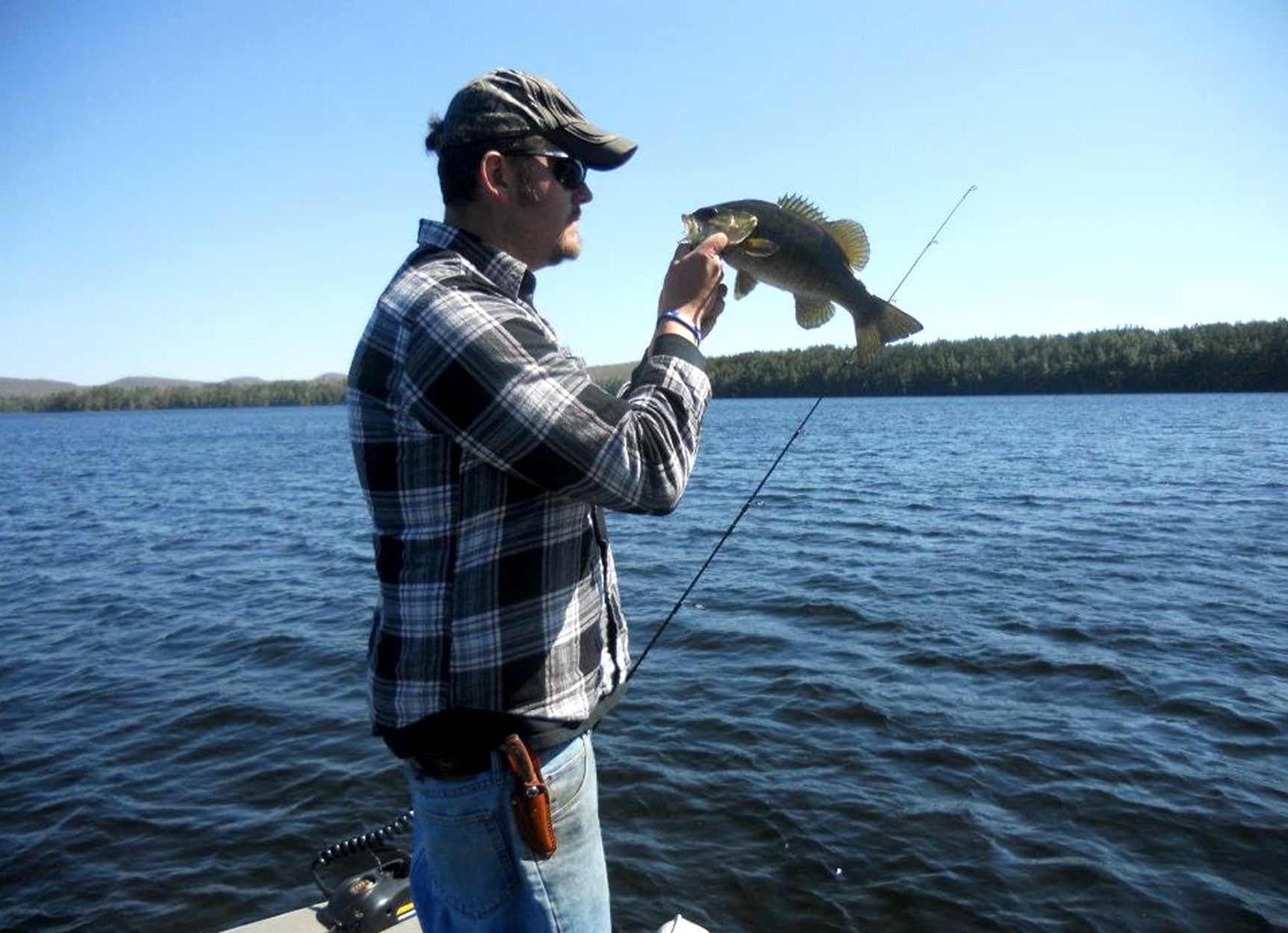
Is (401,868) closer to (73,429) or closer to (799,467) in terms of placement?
(799,467)

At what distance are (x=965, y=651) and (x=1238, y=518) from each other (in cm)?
1383

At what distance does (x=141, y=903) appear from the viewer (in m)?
7.02

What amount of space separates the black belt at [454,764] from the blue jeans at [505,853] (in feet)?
0.05

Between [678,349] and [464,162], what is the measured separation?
80 cm

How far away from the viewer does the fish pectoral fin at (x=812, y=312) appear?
421 cm

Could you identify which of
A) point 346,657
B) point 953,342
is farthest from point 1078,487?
point 953,342

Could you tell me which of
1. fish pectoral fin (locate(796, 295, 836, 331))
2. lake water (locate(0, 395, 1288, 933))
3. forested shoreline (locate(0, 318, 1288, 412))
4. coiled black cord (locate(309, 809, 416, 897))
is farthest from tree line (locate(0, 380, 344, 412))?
fish pectoral fin (locate(796, 295, 836, 331))

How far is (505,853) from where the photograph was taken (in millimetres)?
2445

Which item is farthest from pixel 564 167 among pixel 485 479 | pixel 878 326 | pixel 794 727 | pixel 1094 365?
pixel 1094 365

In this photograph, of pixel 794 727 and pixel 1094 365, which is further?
pixel 1094 365

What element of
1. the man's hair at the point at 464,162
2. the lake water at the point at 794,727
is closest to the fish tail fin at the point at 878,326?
the man's hair at the point at 464,162

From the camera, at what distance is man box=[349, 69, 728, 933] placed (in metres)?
2.18

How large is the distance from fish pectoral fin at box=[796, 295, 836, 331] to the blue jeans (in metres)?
2.45

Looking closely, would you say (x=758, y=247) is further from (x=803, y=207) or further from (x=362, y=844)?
(x=362, y=844)
